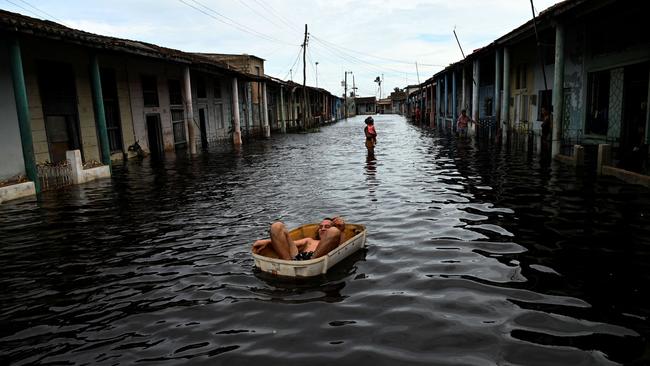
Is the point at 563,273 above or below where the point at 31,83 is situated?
below

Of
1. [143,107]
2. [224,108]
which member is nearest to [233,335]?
[143,107]

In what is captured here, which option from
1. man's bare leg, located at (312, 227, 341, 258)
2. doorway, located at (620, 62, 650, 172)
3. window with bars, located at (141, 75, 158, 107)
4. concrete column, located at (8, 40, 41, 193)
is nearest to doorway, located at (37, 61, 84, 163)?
concrete column, located at (8, 40, 41, 193)

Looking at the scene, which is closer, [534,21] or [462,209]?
[462,209]

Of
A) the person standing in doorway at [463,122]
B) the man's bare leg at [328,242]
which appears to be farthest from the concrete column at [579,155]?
the person standing in doorway at [463,122]

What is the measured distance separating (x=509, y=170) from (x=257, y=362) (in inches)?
471

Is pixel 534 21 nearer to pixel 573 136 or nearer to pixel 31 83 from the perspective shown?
pixel 573 136

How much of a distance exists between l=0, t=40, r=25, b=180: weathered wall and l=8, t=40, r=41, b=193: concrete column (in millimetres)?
1662

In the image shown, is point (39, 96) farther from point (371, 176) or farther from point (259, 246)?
point (259, 246)

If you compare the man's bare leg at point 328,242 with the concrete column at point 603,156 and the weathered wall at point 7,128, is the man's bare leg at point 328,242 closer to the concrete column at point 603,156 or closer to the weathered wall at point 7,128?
the concrete column at point 603,156

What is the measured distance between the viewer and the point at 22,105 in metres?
12.7

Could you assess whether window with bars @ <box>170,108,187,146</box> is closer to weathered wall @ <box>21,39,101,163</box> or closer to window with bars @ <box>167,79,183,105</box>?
window with bars @ <box>167,79,183,105</box>

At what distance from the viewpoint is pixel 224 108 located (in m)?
34.2

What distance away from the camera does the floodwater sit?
4566mm

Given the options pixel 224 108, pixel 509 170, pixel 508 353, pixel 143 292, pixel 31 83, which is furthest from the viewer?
pixel 224 108
